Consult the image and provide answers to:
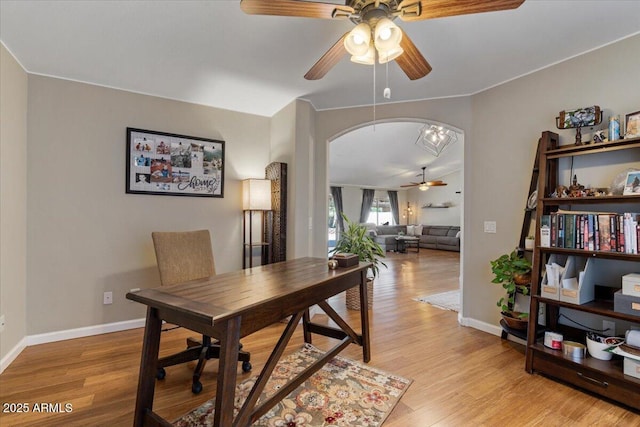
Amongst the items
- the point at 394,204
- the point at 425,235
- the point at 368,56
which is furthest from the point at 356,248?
the point at 394,204

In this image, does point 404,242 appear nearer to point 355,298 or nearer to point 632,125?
point 355,298

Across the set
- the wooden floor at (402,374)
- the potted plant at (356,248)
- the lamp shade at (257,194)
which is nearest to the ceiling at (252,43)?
the lamp shade at (257,194)

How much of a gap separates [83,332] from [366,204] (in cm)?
1022

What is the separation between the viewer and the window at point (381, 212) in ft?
41.6

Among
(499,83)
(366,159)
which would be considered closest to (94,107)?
(499,83)

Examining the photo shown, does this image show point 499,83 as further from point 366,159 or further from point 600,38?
point 366,159

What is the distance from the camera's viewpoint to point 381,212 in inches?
510

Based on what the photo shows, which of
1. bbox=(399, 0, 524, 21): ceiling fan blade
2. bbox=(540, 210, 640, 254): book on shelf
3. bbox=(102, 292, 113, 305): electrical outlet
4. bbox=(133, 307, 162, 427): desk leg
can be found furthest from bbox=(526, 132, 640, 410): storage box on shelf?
bbox=(102, 292, 113, 305): electrical outlet

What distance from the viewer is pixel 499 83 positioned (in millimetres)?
3051

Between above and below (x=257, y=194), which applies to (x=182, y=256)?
below

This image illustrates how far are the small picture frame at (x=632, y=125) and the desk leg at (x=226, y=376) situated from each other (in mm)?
2680

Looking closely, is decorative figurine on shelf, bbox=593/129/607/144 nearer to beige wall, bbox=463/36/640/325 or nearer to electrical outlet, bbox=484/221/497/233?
beige wall, bbox=463/36/640/325

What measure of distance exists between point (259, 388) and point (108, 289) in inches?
92.6

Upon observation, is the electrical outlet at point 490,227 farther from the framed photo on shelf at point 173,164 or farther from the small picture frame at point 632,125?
the framed photo on shelf at point 173,164
